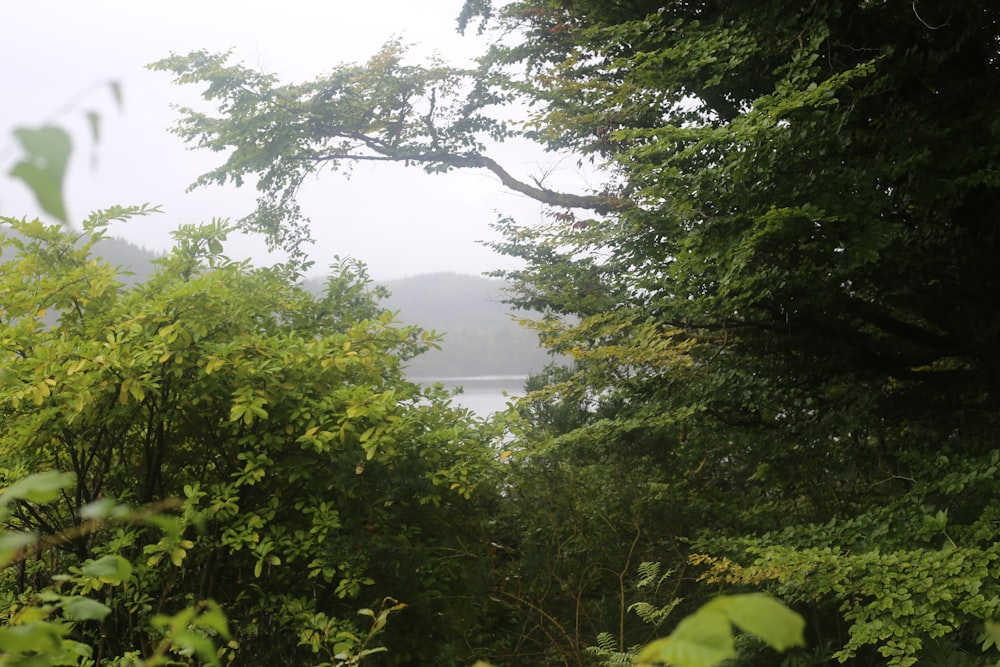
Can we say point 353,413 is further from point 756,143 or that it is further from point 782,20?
point 782,20

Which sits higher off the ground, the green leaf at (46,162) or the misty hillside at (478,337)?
the misty hillside at (478,337)

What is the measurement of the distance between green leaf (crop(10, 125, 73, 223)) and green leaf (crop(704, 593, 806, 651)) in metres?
0.48

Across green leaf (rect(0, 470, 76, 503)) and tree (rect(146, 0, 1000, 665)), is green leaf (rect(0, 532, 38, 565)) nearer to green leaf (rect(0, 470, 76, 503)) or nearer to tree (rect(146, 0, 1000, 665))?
green leaf (rect(0, 470, 76, 503))

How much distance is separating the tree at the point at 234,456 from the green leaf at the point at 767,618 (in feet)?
8.57

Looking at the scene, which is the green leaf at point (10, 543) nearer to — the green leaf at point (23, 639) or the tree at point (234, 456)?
the green leaf at point (23, 639)

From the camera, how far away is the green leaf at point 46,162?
403 mm

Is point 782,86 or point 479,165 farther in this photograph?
point 479,165

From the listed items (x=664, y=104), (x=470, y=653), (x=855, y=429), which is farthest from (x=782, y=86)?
(x=470, y=653)

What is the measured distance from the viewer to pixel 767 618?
0.47m

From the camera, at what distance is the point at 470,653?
3289mm

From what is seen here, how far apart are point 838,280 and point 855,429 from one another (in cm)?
95

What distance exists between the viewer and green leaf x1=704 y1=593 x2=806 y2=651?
454 millimetres

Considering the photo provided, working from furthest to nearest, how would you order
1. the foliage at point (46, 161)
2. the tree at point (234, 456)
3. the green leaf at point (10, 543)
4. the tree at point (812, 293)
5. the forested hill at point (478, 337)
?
the forested hill at point (478, 337) → the tree at point (812, 293) → the tree at point (234, 456) → the green leaf at point (10, 543) → the foliage at point (46, 161)

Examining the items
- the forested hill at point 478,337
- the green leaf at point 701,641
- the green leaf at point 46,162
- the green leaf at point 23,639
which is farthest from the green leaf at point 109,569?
the forested hill at point 478,337
